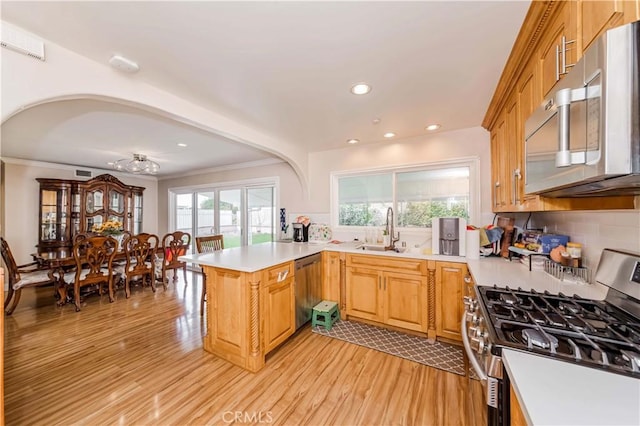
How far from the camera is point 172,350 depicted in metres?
2.36

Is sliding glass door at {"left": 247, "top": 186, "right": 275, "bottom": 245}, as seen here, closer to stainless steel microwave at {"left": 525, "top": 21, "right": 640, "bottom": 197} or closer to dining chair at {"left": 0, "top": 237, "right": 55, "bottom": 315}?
dining chair at {"left": 0, "top": 237, "right": 55, "bottom": 315}

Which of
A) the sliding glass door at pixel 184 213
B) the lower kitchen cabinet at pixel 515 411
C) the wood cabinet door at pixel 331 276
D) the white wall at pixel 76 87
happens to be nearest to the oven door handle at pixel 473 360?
the lower kitchen cabinet at pixel 515 411

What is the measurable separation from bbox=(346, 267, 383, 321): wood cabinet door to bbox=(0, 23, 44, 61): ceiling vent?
2929 millimetres

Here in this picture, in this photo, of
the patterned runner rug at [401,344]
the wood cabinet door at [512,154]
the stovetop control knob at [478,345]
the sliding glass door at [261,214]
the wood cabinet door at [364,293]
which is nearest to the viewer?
the stovetop control knob at [478,345]

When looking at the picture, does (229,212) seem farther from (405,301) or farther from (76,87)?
(405,301)

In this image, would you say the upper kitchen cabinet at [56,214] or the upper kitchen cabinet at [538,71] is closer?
the upper kitchen cabinet at [538,71]

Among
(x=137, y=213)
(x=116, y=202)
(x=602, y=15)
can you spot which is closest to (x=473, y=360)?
(x=602, y=15)

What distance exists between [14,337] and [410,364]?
404cm

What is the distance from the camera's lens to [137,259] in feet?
12.9

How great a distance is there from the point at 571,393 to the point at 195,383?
2261 mm

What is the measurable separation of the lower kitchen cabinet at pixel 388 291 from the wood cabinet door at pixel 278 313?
2.57 ft

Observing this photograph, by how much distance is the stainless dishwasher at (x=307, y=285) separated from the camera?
259cm

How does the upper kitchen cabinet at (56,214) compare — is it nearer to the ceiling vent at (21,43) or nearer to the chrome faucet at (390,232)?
the ceiling vent at (21,43)

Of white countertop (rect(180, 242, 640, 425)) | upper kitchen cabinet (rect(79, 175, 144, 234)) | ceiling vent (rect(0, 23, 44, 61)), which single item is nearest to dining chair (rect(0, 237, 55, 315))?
upper kitchen cabinet (rect(79, 175, 144, 234))
